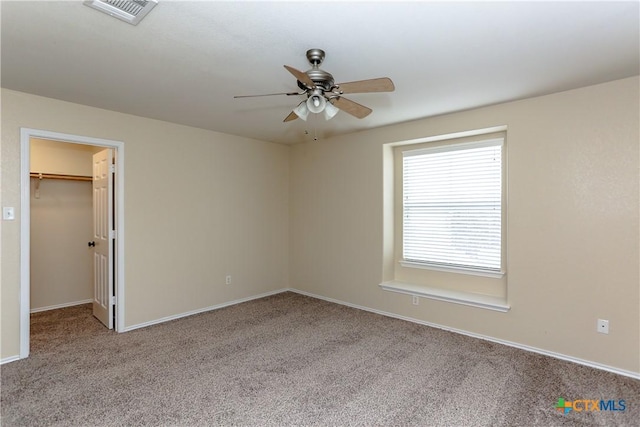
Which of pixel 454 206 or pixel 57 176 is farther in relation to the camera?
pixel 57 176

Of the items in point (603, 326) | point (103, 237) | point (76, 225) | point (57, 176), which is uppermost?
point (57, 176)

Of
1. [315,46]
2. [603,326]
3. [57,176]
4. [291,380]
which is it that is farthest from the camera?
[57,176]

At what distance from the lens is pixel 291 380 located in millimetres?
2705

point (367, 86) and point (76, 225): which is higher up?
Result: point (367, 86)

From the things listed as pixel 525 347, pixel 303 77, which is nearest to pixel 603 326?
pixel 525 347

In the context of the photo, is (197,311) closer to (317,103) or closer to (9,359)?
(9,359)

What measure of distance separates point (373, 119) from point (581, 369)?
3150 millimetres

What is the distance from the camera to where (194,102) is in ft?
11.2

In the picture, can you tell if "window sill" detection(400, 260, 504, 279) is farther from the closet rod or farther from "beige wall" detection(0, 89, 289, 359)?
the closet rod

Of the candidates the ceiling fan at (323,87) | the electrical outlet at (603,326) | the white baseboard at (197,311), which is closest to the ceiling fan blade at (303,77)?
the ceiling fan at (323,87)

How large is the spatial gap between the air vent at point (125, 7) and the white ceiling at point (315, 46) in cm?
5

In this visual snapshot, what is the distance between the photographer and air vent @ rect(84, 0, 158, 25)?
1.79 metres

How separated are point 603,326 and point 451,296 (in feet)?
4.31

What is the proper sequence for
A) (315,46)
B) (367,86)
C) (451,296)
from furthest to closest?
Answer: (451,296) → (315,46) → (367,86)
